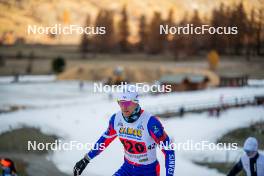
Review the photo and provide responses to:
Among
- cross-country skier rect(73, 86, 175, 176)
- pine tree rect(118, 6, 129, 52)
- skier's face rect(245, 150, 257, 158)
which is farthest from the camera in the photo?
pine tree rect(118, 6, 129, 52)

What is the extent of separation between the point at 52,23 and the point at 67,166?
5.25 m

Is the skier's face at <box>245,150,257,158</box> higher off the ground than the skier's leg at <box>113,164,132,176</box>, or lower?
higher

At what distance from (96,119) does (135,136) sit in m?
15.6

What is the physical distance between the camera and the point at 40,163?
12648 millimetres

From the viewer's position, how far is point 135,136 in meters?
4.50

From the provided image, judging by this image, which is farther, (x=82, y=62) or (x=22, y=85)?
(x=22, y=85)

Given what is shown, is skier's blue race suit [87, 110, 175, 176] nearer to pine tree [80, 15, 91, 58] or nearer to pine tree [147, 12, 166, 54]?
pine tree [80, 15, 91, 58]

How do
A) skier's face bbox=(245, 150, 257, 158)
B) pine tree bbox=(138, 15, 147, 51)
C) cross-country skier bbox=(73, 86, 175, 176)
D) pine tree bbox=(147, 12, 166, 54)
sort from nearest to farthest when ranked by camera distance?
cross-country skier bbox=(73, 86, 175, 176)
skier's face bbox=(245, 150, 257, 158)
pine tree bbox=(147, 12, 166, 54)
pine tree bbox=(138, 15, 147, 51)

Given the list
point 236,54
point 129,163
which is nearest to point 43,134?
point 236,54

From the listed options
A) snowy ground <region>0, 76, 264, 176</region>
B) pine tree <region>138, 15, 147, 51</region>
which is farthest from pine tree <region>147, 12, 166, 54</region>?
snowy ground <region>0, 76, 264, 176</region>

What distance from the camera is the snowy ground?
12.2 meters

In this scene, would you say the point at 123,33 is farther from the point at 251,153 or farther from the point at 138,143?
the point at 138,143

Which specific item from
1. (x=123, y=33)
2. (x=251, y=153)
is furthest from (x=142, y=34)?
(x=251, y=153)

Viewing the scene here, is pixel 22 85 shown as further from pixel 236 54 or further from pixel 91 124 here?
pixel 236 54
